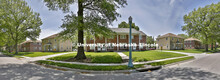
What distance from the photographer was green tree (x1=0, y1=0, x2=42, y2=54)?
22934 mm

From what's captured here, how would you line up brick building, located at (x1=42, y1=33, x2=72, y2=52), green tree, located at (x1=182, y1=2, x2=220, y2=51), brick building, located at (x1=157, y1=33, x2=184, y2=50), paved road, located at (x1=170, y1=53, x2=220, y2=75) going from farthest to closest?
1. brick building, located at (x1=157, y1=33, x2=184, y2=50)
2. brick building, located at (x1=42, y1=33, x2=72, y2=52)
3. green tree, located at (x1=182, y1=2, x2=220, y2=51)
4. paved road, located at (x1=170, y1=53, x2=220, y2=75)

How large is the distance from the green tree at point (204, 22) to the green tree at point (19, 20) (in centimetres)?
4559

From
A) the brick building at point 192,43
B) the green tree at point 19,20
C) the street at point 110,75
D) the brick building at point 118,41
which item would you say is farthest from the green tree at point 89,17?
the brick building at point 192,43

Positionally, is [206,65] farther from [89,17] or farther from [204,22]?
[204,22]

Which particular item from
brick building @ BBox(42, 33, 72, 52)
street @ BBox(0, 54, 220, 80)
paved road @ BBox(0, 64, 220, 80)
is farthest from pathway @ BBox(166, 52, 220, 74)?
brick building @ BBox(42, 33, 72, 52)

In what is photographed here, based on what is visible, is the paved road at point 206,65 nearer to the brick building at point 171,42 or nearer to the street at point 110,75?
the street at point 110,75

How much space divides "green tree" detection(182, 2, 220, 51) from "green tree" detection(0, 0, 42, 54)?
4559 centimetres

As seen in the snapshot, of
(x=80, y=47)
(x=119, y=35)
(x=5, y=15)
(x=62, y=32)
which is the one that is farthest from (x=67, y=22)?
(x=5, y=15)

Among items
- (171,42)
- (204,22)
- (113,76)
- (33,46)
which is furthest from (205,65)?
(33,46)

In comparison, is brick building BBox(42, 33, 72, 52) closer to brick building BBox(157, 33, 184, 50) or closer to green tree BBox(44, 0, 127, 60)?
green tree BBox(44, 0, 127, 60)

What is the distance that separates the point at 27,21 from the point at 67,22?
2310 centimetres

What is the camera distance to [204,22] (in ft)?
98.2

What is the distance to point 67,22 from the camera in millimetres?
10805

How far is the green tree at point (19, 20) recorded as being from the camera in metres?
22.9
